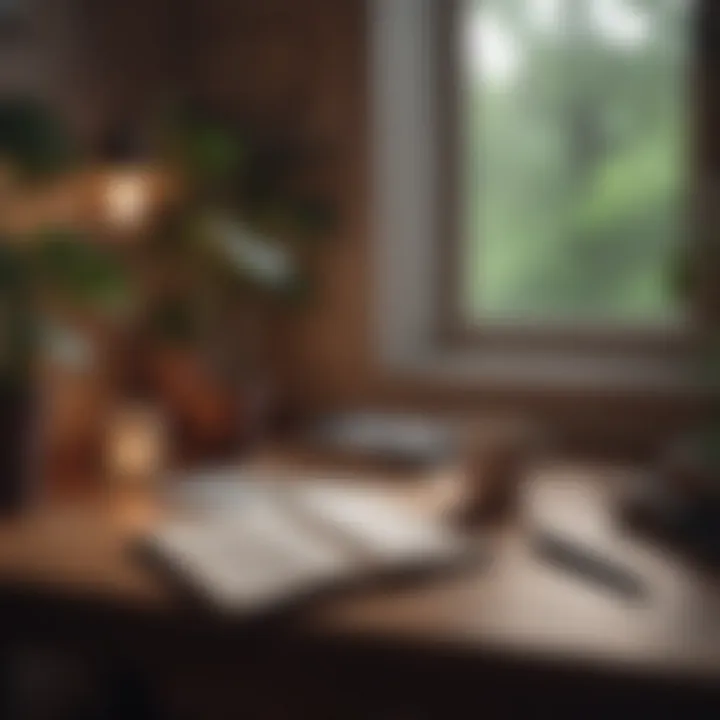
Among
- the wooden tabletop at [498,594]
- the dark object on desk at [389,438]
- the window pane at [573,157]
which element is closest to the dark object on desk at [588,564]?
the wooden tabletop at [498,594]

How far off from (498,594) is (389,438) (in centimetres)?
59

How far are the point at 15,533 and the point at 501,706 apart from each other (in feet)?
1.96

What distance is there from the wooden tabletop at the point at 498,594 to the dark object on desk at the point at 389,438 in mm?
183

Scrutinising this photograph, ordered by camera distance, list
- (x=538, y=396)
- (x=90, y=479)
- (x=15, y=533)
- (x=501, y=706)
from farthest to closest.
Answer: (x=538, y=396) < (x=90, y=479) < (x=15, y=533) < (x=501, y=706)

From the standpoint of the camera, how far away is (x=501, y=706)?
4.59 feet

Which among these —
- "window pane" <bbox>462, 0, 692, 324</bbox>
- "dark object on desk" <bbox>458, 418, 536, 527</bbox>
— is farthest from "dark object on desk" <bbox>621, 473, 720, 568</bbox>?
"window pane" <bbox>462, 0, 692, 324</bbox>

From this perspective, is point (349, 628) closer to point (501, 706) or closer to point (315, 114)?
point (501, 706)

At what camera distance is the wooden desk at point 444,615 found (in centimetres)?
137

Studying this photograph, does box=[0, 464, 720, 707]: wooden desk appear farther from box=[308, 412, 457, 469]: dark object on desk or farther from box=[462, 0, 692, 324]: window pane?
box=[462, 0, 692, 324]: window pane

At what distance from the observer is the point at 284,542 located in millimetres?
1614

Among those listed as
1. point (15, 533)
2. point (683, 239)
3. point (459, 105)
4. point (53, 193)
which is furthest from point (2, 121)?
point (683, 239)

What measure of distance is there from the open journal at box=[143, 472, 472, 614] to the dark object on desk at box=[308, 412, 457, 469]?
0.55 feet

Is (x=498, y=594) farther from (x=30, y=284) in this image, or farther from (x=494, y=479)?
(x=30, y=284)

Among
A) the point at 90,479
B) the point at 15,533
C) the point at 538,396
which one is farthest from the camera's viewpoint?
the point at 538,396
